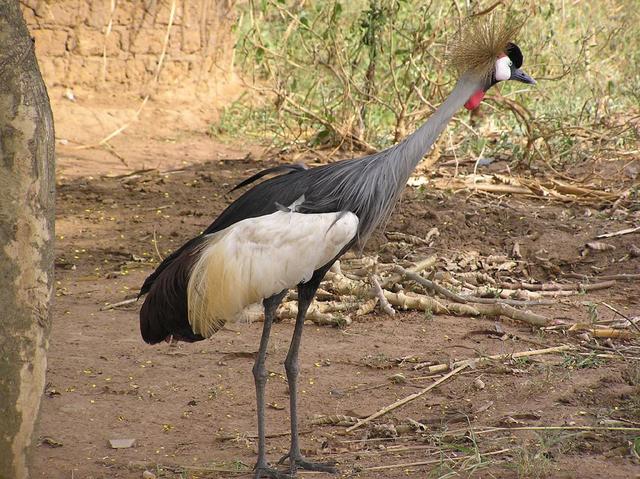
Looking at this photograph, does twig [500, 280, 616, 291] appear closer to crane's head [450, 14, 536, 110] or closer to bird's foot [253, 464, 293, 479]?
crane's head [450, 14, 536, 110]

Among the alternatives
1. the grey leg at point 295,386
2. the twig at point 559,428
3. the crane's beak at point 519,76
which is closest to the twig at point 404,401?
the grey leg at point 295,386

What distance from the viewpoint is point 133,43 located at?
9.88 metres

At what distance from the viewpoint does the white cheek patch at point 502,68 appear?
4.04 meters

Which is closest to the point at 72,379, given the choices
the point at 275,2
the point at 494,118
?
the point at 275,2

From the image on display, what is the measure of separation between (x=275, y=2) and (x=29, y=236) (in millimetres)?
5158

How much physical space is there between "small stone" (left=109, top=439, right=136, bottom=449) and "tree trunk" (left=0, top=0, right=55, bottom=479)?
2.50 ft

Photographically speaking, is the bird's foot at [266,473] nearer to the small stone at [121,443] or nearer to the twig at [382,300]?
the small stone at [121,443]

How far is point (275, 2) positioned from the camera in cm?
770

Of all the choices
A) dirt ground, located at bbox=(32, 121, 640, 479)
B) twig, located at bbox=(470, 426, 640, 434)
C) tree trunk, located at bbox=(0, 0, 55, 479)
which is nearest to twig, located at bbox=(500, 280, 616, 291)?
dirt ground, located at bbox=(32, 121, 640, 479)

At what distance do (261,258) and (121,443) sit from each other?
1.04m

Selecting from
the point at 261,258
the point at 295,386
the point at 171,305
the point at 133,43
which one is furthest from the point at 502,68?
the point at 133,43

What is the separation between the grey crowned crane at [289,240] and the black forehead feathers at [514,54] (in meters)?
0.08

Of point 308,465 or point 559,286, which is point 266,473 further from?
point 559,286

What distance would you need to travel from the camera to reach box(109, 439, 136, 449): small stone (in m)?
3.85
